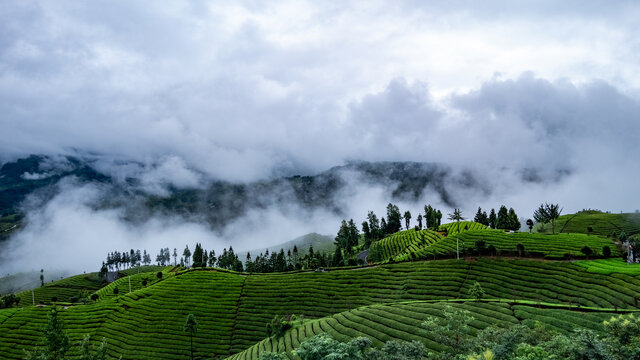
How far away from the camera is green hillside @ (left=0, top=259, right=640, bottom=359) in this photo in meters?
77.9

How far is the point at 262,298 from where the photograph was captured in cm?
10056

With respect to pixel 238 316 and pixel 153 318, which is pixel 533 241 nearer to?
pixel 238 316

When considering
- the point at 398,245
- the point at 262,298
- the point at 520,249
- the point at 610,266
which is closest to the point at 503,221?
the point at 398,245

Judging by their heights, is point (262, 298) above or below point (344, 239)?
below

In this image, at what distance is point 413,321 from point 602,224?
15332cm

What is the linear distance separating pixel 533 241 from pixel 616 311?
49.6m

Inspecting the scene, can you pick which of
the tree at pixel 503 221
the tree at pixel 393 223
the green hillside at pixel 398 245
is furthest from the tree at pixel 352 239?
the tree at pixel 503 221

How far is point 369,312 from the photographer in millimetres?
66625

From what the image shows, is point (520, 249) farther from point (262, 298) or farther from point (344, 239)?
point (344, 239)

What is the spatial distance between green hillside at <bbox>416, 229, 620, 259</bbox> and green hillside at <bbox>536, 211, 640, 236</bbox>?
6470 centimetres

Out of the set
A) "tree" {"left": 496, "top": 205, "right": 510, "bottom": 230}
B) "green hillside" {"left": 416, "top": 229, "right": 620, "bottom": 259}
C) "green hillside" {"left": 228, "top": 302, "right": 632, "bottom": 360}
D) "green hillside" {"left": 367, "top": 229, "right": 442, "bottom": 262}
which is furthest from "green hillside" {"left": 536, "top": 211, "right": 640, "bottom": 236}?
"green hillside" {"left": 228, "top": 302, "right": 632, "bottom": 360}

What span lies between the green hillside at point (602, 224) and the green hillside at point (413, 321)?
403ft

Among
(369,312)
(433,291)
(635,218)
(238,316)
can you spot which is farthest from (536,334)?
(635,218)

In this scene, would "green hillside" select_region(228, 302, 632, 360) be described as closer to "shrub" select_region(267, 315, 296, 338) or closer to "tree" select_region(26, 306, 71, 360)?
"shrub" select_region(267, 315, 296, 338)
